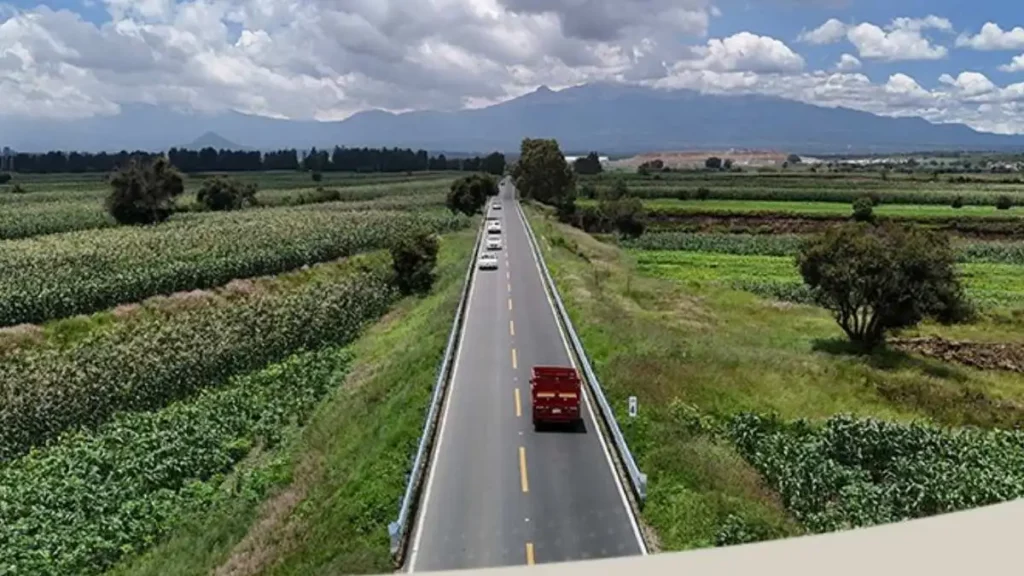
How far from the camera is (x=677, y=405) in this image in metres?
24.0

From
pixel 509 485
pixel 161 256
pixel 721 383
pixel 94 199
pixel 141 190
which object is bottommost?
pixel 721 383

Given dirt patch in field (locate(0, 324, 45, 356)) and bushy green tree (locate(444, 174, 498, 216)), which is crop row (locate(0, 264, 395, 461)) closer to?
dirt patch in field (locate(0, 324, 45, 356))

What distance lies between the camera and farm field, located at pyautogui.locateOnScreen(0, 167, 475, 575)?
19500 millimetres

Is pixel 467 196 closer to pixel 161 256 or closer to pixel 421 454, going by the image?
pixel 161 256

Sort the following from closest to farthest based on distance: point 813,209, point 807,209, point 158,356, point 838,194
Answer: point 158,356 < point 807,209 < point 813,209 < point 838,194

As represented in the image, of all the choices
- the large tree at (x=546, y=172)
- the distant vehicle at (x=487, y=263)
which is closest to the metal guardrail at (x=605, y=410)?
the distant vehicle at (x=487, y=263)

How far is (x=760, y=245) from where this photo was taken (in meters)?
72.0

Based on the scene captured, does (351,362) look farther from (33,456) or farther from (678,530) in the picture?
(678,530)

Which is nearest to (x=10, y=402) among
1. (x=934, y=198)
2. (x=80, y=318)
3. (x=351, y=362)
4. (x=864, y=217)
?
(x=80, y=318)

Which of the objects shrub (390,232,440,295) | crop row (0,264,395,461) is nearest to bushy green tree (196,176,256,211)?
shrub (390,232,440,295)

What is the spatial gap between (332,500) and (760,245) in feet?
196

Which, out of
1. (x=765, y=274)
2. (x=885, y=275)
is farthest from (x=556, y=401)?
(x=765, y=274)

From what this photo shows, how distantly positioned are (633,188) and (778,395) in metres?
102

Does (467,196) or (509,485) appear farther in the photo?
(467,196)
